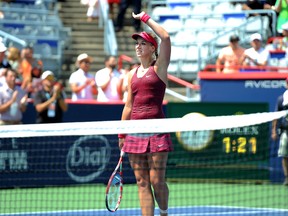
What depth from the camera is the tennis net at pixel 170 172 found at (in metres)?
12.4

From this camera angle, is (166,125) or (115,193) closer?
(166,125)

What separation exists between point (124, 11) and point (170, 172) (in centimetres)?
700

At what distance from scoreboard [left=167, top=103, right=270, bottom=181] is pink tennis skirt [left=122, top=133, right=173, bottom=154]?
529 centimetres

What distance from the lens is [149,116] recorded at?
8.90 metres

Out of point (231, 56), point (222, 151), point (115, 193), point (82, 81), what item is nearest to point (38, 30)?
point (82, 81)

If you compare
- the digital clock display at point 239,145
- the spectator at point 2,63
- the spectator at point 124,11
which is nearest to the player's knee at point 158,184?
the spectator at point 2,63

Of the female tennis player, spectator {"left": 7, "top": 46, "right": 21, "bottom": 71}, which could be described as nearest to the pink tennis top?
the female tennis player

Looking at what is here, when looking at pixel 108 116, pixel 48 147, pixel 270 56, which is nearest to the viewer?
pixel 48 147

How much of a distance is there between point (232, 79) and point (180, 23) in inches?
198

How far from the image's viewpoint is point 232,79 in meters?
15.7

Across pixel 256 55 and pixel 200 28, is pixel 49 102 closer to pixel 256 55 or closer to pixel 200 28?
pixel 256 55

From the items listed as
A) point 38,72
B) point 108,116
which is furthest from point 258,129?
point 38,72

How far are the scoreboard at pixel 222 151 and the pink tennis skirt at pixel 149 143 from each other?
17.4 ft

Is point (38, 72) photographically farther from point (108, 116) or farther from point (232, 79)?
point (232, 79)
